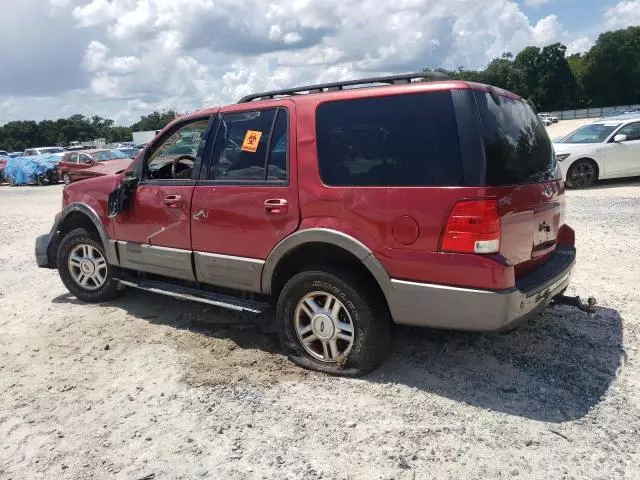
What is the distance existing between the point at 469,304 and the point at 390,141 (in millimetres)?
1136

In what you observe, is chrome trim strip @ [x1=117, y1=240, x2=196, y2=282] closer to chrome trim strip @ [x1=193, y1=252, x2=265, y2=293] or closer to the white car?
chrome trim strip @ [x1=193, y1=252, x2=265, y2=293]

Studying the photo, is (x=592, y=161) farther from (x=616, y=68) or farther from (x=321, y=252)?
(x=616, y=68)

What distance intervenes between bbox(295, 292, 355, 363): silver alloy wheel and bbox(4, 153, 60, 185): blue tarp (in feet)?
83.8

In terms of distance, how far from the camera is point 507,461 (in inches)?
115

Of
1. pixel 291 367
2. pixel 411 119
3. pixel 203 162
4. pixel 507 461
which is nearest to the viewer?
pixel 507 461

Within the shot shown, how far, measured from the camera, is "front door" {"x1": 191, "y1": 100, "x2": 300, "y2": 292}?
13.3 feet

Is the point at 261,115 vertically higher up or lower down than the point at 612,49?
lower down

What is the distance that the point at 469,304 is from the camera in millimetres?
3311

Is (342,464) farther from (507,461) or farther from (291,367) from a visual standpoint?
(291,367)

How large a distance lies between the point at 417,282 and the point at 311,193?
3.18 feet

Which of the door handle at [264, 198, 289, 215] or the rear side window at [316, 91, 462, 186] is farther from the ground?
the rear side window at [316, 91, 462, 186]

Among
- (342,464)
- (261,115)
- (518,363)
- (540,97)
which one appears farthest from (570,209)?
(540,97)

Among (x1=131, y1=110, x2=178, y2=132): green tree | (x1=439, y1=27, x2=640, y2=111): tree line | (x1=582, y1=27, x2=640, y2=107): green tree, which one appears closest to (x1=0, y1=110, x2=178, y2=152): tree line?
(x1=131, y1=110, x2=178, y2=132): green tree

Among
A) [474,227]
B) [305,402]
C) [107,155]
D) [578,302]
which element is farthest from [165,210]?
[107,155]
